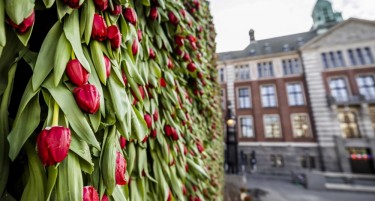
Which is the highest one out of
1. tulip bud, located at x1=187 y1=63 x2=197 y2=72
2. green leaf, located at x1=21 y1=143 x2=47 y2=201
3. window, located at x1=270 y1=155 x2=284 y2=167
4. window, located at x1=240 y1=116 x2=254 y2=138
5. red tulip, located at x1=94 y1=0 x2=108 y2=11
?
window, located at x1=240 y1=116 x2=254 y2=138

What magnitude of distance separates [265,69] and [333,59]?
491 cm

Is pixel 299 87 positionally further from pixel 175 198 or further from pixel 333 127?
pixel 175 198

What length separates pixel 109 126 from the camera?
19.9 inches

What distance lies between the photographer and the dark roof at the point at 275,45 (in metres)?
18.7

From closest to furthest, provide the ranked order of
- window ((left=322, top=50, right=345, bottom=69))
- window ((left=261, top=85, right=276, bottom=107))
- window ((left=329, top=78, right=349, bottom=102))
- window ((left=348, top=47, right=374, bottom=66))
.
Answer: window ((left=348, top=47, right=374, bottom=66)) → window ((left=329, top=78, right=349, bottom=102)) → window ((left=322, top=50, right=345, bottom=69)) → window ((left=261, top=85, right=276, bottom=107))

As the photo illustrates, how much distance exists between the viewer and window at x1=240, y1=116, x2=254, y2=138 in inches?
686

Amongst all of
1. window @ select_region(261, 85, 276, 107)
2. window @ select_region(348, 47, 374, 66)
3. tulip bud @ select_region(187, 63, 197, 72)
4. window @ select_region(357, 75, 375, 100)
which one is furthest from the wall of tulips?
window @ select_region(348, 47, 374, 66)

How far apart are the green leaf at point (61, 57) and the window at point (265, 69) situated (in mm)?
18885

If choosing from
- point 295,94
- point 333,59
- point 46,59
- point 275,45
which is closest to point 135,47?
point 46,59

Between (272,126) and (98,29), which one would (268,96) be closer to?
(272,126)

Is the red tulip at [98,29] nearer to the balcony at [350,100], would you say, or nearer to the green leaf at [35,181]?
the green leaf at [35,181]

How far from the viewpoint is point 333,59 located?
15.7m

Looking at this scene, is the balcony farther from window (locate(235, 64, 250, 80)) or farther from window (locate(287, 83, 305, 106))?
window (locate(235, 64, 250, 80))

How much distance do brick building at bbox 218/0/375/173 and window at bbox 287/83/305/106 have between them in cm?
7
